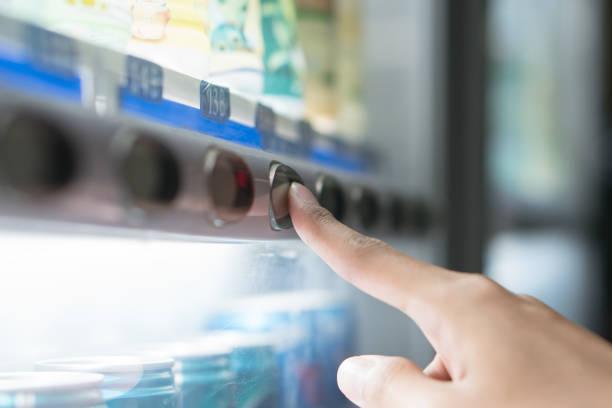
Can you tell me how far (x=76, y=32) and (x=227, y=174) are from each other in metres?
0.14

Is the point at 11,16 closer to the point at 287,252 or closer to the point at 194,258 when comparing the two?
the point at 194,258

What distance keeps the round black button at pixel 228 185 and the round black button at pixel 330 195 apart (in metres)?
0.15

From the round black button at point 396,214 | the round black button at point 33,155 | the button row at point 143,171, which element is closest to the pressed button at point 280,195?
the button row at point 143,171

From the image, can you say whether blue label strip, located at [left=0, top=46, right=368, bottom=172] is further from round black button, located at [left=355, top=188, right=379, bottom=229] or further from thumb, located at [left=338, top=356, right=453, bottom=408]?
thumb, located at [left=338, top=356, right=453, bottom=408]

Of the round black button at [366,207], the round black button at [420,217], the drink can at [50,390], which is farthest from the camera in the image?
the round black button at [420,217]

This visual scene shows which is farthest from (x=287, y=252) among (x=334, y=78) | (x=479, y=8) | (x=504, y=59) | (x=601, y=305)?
(x=601, y=305)

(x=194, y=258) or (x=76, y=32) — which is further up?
(x=76, y=32)

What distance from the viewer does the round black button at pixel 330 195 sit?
1.86 ft

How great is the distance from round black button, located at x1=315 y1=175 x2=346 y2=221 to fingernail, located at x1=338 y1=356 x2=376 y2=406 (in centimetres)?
15

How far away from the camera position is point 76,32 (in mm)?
418

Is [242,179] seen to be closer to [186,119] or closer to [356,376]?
[186,119]

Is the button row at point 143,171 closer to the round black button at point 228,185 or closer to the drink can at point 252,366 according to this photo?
the round black button at point 228,185

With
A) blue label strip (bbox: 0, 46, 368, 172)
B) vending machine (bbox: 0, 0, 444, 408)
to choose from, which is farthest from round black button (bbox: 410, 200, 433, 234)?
blue label strip (bbox: 0, 46, 368, 172)

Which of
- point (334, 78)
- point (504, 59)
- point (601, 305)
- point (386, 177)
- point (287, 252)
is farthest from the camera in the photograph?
point (601, 305)
